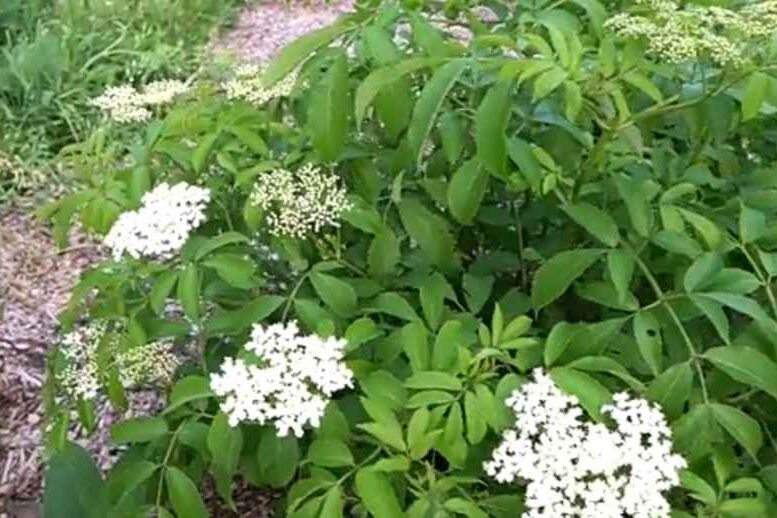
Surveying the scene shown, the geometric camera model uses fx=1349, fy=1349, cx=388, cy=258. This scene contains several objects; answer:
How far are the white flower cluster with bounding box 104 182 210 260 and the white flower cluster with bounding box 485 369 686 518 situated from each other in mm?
508

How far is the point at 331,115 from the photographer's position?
1.75 metres

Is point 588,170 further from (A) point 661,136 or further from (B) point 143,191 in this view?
(B) point 143,191

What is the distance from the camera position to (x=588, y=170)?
6.20 ft

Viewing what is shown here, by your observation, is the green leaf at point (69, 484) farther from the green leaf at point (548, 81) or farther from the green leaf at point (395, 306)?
the green leaf at point (548, 81)

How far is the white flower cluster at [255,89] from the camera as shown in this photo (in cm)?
204

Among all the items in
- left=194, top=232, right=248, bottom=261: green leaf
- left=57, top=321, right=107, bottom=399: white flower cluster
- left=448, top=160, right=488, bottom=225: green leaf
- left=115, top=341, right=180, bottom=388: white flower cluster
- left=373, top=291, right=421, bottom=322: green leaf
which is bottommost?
left=57, top=321, right=107, bottom=399: white flower cluster

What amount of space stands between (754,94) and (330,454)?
27.4 inches

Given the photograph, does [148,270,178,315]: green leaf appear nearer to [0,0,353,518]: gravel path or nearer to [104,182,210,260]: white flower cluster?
[104,182,210,260]: white flower cluster

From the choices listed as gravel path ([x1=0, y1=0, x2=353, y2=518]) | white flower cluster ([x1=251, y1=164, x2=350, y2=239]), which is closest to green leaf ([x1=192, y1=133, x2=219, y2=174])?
white flower cluster ([x1=251, y1=164, x2=350, y2=239])

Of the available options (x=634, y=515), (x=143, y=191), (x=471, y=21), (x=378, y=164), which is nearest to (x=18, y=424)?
(x=143, y=191)

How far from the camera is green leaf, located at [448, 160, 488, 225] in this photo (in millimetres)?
1787

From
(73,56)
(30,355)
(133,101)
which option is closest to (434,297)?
(133,101)

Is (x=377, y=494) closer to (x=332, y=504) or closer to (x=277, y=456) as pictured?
(x=332, y=504)

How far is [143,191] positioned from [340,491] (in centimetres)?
59
